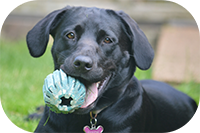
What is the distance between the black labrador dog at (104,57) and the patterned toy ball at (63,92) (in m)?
0.15

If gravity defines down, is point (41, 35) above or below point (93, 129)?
above

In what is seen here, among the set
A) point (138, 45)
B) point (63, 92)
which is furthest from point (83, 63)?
point (138, 45)

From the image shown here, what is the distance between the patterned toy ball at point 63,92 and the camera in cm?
208

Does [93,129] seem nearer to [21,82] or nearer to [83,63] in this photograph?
[83,63]

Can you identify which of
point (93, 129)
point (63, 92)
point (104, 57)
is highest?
point (104, 57)

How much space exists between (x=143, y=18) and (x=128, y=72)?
259cm

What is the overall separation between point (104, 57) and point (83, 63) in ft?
1.18

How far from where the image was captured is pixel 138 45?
263cm

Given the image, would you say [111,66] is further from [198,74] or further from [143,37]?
[198,74]

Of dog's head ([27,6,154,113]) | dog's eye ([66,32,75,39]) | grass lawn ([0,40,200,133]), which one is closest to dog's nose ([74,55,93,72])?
dog's head ([27,6,154,113])

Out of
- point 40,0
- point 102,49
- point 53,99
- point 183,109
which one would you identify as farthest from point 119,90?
point 40,0

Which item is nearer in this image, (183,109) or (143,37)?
(143,37)

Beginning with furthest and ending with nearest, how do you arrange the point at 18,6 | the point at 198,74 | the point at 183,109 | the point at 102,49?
1. the point at 198,74
2. the point at 183,109
3. the point at 18,6
4. the point at 102,49

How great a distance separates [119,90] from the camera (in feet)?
9.01
